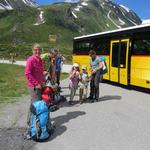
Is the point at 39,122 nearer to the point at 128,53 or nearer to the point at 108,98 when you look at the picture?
the point at 108,98

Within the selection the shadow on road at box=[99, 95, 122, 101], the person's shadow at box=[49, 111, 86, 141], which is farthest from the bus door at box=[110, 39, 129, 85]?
the person's shadow at box=[49, 111, 86, 141]

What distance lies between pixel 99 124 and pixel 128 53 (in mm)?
8780

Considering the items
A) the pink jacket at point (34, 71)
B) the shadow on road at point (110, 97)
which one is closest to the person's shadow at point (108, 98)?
the shadow on road at point (110, 97)

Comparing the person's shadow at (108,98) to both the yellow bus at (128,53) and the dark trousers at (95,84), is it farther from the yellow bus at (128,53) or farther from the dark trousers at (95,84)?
the yellow bus at (128,53)

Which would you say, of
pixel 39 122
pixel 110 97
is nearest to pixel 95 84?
pixel 110 97

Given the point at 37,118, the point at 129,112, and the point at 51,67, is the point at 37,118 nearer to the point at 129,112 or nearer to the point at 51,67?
the point at 129,112

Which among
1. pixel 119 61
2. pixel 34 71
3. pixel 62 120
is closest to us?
pixel 34 71

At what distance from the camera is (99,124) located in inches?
387

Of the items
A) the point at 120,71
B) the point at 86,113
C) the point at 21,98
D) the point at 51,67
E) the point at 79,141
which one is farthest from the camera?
the point at 120,71

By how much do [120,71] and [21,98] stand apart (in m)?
5.55

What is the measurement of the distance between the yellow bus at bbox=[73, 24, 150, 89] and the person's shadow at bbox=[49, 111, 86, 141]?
5.83 metres

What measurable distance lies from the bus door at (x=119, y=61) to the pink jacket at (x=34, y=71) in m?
9.01

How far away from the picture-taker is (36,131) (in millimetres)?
8344

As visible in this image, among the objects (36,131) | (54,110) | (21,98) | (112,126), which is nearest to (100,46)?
(21,98)
